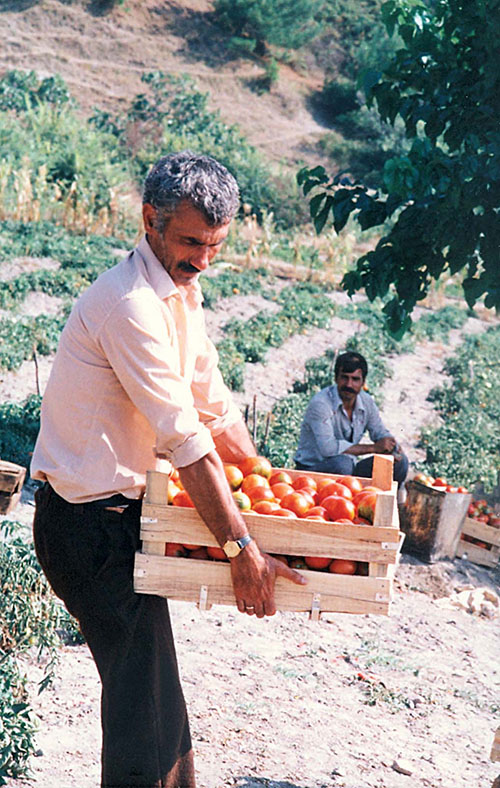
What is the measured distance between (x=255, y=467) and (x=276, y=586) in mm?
537

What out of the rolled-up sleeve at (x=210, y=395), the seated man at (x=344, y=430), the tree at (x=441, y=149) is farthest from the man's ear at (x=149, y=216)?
the seated man at (x=344, y=430)

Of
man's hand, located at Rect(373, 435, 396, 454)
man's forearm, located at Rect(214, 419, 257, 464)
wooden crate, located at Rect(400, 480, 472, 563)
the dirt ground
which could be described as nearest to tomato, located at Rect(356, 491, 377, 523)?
man's forearm, located at Rect(214, 419, 257, 464)

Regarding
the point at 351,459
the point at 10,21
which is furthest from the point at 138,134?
the point at 351,459

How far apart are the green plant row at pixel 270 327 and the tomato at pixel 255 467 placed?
260 inches

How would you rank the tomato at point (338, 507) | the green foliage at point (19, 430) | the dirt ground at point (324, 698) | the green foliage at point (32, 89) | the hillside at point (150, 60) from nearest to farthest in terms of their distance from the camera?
the tomato at point (338, 507)
the dirt ground at point (324, 698)
the green foliage at point (19, 430)
the green foliage at point (32, 89)
the hillside at point (150, 60)

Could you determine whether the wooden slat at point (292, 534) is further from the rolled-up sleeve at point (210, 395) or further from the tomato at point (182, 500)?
the rolled-up sleeve at point (210, 395)

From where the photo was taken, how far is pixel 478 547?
681 cm

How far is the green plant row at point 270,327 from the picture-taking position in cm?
1037

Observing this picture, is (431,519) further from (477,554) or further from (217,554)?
(217,554)

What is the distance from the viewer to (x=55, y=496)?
2680 mm

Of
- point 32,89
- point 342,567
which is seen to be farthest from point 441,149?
point 32,89

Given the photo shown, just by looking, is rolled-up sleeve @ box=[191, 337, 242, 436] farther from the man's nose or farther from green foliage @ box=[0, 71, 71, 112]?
green foliage @ box=[0, 71, 71, 112]

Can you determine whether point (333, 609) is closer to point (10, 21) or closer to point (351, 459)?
point (351, 459)

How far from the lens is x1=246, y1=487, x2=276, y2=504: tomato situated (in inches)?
113
